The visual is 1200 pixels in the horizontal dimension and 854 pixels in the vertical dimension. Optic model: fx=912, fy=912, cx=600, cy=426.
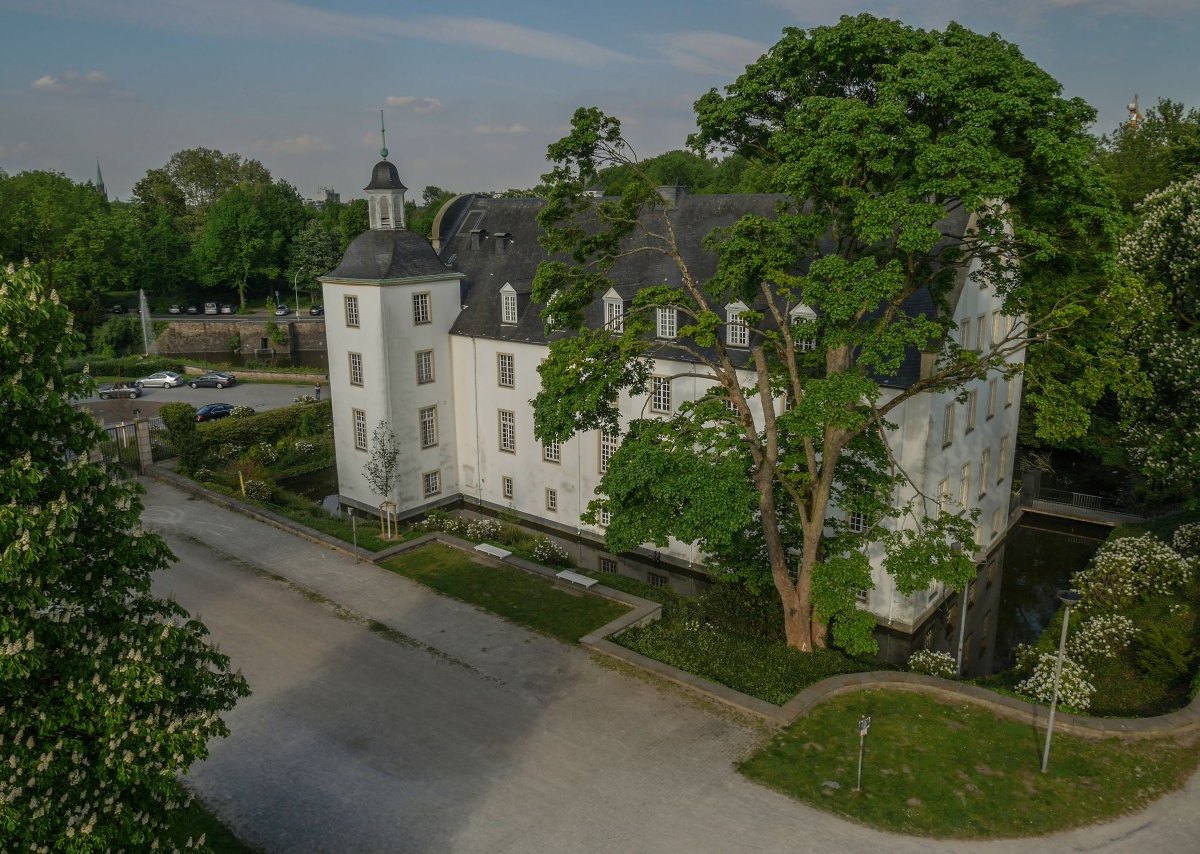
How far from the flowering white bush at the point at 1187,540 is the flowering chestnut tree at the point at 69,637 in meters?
28.6

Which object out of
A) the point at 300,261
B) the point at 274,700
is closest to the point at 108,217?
the point at 300,261

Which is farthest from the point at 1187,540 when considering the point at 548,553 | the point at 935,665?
the point at 548,553

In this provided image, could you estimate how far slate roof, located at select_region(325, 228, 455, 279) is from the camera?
33.2 metres

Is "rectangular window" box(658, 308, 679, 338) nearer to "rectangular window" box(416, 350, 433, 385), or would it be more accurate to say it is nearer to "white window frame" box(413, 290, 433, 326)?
"white window frame" box(413, 290, 433, 326)

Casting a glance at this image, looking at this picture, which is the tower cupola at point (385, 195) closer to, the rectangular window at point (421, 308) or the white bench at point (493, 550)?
the rectangular window at point (421, 308)

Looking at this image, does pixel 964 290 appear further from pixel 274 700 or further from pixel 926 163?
pixel 274 700

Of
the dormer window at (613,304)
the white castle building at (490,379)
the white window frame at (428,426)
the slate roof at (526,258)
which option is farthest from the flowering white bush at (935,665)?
the white window frame at (428,426)

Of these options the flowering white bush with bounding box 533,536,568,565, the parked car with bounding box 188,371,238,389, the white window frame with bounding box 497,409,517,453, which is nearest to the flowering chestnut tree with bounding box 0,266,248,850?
the flowering white bush with bounding box 533,536,568,565

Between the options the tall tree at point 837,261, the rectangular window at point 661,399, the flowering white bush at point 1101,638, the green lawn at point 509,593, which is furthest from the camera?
the rectangular window at point 661,399

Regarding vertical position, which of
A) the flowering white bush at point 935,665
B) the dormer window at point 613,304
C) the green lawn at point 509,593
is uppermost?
the dormer window at point 613,304

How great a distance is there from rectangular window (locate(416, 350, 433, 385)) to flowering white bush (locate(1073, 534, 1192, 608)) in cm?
2327

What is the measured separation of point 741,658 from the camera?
2166 cm

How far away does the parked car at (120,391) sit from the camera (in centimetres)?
5881

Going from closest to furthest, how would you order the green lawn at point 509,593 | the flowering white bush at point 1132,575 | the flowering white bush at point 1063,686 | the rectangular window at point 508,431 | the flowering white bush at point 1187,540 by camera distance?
the flowering white bush at point 1063,686, the green lawn at point 509,593, the flowering white bush at point 1132,575, the flowering white bush at point 1187,540, the rectangular window at point 508,431
